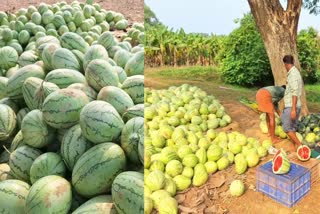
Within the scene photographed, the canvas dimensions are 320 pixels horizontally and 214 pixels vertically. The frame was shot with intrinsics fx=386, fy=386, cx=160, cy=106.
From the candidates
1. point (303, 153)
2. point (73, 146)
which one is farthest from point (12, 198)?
point (303, 153)

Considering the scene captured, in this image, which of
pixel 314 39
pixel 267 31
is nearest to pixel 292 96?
pixel 267 31

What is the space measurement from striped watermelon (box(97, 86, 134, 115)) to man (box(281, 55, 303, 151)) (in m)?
1.71

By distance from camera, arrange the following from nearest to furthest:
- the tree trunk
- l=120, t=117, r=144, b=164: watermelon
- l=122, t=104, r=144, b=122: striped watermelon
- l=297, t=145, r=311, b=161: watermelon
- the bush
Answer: l=120, t=117, r=144, b=164: watermelon < l=122, t=104, r=144, b=122: striped watermelon < l=297, t=145, r=311, b=161: watermelon < the tree trunk < the bush

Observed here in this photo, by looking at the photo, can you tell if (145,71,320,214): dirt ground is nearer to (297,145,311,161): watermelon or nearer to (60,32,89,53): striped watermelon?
(297,145,311,161): watermelon

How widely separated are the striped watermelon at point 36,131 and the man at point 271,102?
6.23ft

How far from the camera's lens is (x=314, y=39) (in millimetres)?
4047

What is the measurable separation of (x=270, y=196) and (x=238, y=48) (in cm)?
210

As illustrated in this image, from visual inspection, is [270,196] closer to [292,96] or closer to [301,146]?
[301,146]

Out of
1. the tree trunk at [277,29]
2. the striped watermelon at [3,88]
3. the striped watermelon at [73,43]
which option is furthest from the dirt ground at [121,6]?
the striped watermelon at [3,88]

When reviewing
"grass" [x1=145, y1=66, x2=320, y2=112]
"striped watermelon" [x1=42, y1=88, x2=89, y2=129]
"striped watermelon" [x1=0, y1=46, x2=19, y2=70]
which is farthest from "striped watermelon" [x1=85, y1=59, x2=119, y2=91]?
"grass" [x1=145, y1=66, x2=320, y2=112]

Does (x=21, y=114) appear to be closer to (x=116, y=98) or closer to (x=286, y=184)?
(x=116, y=98)

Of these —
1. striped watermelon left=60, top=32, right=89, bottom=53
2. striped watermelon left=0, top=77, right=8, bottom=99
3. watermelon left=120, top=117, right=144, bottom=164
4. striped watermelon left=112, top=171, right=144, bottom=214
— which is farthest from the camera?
striped watermelon left=60, top=32, right=89, bottom=53

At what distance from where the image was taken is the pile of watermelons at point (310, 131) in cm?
294

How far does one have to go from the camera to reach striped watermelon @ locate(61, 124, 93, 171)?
129cm
